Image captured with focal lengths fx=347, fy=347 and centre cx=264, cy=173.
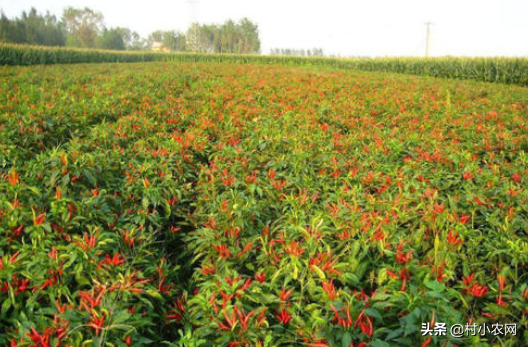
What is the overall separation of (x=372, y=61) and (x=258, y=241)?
3030 centimetres

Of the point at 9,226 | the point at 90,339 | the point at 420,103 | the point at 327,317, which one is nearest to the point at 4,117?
the point at 9,226

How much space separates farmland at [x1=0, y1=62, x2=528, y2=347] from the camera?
4.46 feet

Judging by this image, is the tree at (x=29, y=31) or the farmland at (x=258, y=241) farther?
the tree at (x=29, y=31)

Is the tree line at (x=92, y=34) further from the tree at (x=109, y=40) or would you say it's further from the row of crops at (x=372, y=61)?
the row of crops at (x=372, y=61)

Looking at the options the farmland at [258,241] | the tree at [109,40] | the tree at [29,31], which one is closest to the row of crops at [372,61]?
the farmland at [258,241]

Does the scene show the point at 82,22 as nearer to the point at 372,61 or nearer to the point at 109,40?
the point at 109,40

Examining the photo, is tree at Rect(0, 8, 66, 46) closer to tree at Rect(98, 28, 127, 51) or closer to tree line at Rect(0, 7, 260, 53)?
tree line at Rect(0, 7, 260, 53)

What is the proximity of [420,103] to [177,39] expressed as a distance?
94487 millimetres

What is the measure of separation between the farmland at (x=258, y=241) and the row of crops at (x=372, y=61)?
17.6 metres

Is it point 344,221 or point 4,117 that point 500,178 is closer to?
point 344,221

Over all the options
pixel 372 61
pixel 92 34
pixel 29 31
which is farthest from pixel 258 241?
pixel 92 34

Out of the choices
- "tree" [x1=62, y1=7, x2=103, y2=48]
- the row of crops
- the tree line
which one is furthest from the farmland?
"tree" [x1=62, y1=7, x2=103, y2=48]

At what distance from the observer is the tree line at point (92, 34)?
57469 millimetres

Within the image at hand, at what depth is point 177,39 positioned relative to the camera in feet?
299
